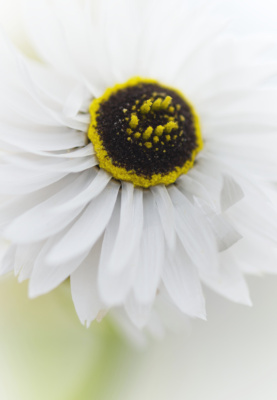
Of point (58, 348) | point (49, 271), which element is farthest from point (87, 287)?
point (58, 348)

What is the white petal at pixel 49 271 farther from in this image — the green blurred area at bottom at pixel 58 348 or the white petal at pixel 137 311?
the green blurred area at bottom at pixel 58 348

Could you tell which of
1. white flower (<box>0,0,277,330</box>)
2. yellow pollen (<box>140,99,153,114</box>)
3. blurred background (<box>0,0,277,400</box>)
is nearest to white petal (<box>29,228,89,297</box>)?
white flower (<box>0,0,277,330</box>)

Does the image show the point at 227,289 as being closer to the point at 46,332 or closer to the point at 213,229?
the point at 213,229

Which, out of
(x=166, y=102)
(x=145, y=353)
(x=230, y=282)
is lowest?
(x=145, y=353)

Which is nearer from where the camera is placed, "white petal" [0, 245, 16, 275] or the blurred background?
"white petal" [0, 245, 16, 275]

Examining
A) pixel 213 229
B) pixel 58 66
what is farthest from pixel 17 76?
pixel 213 229

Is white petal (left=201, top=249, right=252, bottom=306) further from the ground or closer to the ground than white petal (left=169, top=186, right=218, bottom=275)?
closer to the ground

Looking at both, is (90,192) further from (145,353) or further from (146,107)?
(145,353)

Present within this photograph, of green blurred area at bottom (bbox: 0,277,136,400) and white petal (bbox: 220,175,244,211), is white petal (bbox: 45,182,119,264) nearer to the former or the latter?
white petal (bbox: 220,175,244,211)
